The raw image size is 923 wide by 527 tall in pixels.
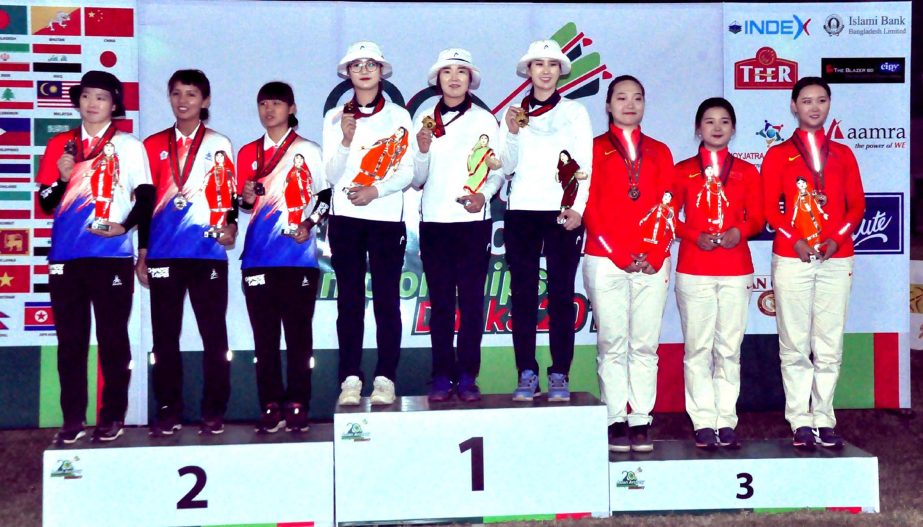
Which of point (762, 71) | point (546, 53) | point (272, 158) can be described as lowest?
point (272, 158)

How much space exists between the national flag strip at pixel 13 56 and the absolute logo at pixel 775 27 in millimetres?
4146

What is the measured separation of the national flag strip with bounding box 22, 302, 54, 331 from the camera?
5328mm

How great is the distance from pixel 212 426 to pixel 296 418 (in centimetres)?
37

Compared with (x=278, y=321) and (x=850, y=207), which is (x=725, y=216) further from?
(x=278, y=321)

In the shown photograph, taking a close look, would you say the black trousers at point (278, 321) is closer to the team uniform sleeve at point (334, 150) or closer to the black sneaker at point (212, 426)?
the black sneaker at point (212, 426)

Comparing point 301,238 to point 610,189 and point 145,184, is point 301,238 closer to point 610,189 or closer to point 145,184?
point 145,184

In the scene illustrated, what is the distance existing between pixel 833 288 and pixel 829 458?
2.59 ft

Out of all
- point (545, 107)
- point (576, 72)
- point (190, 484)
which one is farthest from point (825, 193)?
point (190, 484)

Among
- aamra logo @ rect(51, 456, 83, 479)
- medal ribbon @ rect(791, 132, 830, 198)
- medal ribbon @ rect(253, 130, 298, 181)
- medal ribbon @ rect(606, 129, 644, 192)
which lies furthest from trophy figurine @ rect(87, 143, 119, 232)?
medal ribbon @ rect(791, 132, 830, 198)

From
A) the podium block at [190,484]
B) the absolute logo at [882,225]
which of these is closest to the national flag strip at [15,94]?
the podium block at [190,484]

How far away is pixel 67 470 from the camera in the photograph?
3670 mm

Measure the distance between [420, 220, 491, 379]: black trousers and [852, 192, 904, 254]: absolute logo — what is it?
281 cm

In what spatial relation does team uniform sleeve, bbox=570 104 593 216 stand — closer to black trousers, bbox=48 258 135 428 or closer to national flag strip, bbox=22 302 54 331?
black trousers, bbox=48 258 135 428

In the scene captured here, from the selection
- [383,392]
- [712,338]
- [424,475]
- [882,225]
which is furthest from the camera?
[882,225]
